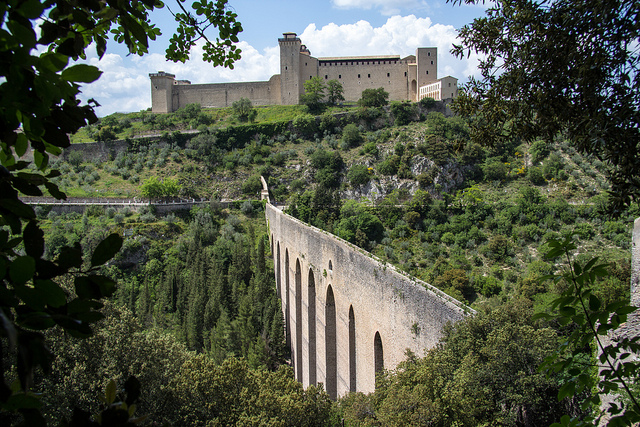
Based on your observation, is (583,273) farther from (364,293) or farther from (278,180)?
(278,180)

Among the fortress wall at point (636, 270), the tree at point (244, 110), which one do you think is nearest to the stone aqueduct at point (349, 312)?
the fortress wall at point (636, 270)

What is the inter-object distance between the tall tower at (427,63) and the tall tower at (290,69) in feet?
41.9

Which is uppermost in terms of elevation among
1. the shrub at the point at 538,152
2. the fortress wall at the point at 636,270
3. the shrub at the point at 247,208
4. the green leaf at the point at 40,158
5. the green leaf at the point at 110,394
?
the shrub at the point at 538,152

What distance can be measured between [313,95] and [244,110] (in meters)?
7.34

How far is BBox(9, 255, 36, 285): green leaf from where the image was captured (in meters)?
1.07

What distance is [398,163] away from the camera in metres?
37.1

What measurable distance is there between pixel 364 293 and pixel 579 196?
22.6 metres

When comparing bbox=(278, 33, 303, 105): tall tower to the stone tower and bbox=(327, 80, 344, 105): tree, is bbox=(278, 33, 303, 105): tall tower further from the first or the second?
the stone tower

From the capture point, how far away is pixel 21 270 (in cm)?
108

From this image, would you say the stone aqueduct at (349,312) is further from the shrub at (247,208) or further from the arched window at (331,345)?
the shrub at (247,208)

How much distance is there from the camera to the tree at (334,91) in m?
49.7

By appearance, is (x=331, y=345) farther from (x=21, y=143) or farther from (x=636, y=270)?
→ (x=21, y=143)

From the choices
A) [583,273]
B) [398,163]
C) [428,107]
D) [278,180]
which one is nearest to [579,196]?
[398,163]

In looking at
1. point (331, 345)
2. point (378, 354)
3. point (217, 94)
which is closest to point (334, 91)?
point (217, 94)
